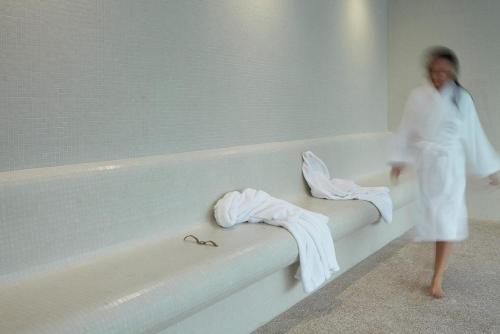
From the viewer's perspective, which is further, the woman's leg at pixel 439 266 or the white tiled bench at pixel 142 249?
the woman's leg at pixel 439 266

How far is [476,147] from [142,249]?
6.53ft

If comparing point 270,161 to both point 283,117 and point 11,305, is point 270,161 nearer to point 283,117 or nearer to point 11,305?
point 283,117

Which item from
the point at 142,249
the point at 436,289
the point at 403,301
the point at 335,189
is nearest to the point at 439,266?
the point at 436,289

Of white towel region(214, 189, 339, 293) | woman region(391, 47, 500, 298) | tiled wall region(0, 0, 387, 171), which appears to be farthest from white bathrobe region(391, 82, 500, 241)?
tiled wall region(0, 0, 387, 171)

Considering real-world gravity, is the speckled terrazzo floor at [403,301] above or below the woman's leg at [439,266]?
below

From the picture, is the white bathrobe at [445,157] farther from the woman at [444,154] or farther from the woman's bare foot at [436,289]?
the woman's bare foot at [436,289]

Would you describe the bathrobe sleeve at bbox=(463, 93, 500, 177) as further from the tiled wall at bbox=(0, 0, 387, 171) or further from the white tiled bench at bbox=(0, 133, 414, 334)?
the tiled wall at bbox=(0, 0, 387, 171)

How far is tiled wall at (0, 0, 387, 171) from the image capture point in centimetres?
174

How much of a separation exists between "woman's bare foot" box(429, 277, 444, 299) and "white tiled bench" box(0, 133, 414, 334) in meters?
0.51

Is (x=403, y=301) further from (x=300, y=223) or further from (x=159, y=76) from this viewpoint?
(x=159, y=76)

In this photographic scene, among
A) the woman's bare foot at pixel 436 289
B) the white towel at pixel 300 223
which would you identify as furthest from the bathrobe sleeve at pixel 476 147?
the white towel at pixel 300 223

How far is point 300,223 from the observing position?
7.45 ft

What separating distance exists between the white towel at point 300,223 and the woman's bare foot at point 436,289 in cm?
70

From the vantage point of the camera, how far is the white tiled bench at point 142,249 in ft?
4.66
